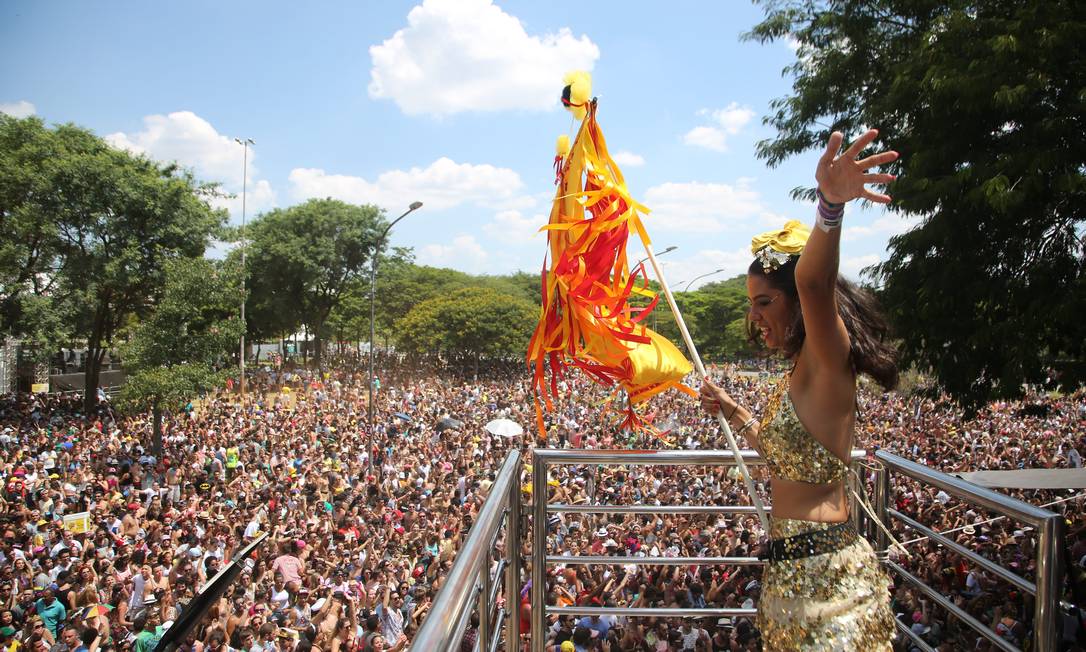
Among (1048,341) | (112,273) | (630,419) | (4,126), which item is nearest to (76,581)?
(630,419)

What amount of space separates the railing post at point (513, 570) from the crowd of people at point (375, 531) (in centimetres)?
27

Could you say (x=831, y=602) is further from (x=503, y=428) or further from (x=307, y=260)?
(x=307, y=260)

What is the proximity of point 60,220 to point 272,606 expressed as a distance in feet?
60.6

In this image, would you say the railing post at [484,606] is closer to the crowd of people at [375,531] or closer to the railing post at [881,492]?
the crowd of people at [375,531]

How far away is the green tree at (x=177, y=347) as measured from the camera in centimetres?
1567

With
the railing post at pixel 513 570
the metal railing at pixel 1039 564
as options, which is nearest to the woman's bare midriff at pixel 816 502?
the metal railing at pixel 1039 564

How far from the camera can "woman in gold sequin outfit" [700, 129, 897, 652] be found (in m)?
1.57

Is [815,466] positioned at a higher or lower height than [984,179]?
lower

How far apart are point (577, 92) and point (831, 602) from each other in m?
1.55

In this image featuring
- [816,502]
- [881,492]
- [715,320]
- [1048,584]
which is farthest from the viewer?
[715,320]

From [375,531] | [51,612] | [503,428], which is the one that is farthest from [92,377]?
[51,612]

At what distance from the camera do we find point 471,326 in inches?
1593

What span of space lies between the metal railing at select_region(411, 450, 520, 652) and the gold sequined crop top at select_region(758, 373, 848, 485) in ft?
2.11

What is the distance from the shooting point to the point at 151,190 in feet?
68.3
